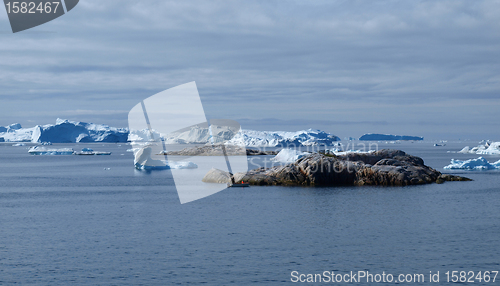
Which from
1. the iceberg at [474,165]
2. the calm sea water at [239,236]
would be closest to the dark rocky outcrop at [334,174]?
the calm sea water at [239,236]

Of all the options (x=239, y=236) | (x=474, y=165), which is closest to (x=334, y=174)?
(x=239, y=236)

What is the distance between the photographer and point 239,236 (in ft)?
73.8

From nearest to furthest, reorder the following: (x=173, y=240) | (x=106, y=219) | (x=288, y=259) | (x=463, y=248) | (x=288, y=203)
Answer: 1. (x=288, y=259)
2. (x=463, y=248)
3. (x=173, y=240)
4. (x=106, y=219)
5. (x=288, y=203)

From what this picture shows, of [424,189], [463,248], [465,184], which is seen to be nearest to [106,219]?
[463,248]

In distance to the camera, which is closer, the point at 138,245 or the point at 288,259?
the point at 288,259

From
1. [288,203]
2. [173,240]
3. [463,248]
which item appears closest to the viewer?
[463,248]

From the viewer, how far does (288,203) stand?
34.5m

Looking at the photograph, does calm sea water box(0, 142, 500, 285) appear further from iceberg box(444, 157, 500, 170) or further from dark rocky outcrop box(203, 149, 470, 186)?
iceberg box(444, 157, 500, 170)

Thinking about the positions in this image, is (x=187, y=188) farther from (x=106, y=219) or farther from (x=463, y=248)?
(x=463, y=248)

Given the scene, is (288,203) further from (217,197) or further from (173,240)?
(173,240)

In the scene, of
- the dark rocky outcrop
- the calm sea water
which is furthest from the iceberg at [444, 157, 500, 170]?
the calm sea water

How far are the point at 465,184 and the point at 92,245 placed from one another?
133 feet

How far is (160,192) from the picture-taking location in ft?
144

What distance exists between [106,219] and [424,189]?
29458 mm
